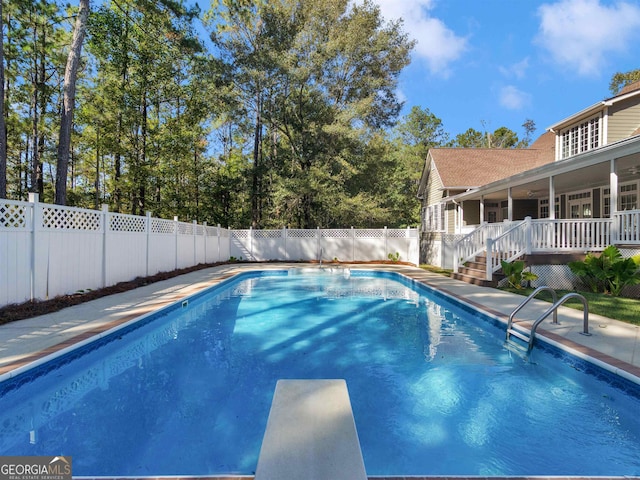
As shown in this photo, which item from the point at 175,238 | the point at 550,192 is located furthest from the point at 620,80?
the point at 175,238

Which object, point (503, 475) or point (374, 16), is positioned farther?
point (374, 16)

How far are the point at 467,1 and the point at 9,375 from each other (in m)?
19.8

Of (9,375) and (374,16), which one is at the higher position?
(374,16)

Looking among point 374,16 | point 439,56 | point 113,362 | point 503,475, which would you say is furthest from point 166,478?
point 439,56

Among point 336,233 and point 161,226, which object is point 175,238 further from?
point 336,233

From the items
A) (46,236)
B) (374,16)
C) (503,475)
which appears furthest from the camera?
(374,16)

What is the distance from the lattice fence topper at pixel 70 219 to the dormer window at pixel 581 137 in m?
15.7

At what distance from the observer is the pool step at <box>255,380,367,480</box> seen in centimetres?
191

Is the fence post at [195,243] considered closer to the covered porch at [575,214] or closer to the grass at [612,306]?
the covered porch at [575,214]

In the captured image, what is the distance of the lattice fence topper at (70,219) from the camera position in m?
6.42

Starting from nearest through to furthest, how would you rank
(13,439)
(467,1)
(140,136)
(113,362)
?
(13,439) → (113,362) → (467,1) → (140,136)

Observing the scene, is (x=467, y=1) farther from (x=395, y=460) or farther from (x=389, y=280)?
(x=395, y=460)

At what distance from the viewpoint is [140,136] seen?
19109 millimetres

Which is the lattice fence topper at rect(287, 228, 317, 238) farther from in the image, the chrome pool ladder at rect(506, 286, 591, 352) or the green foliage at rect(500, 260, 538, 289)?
the chrome pool ladder at rect(506, 286, 591, 352)
